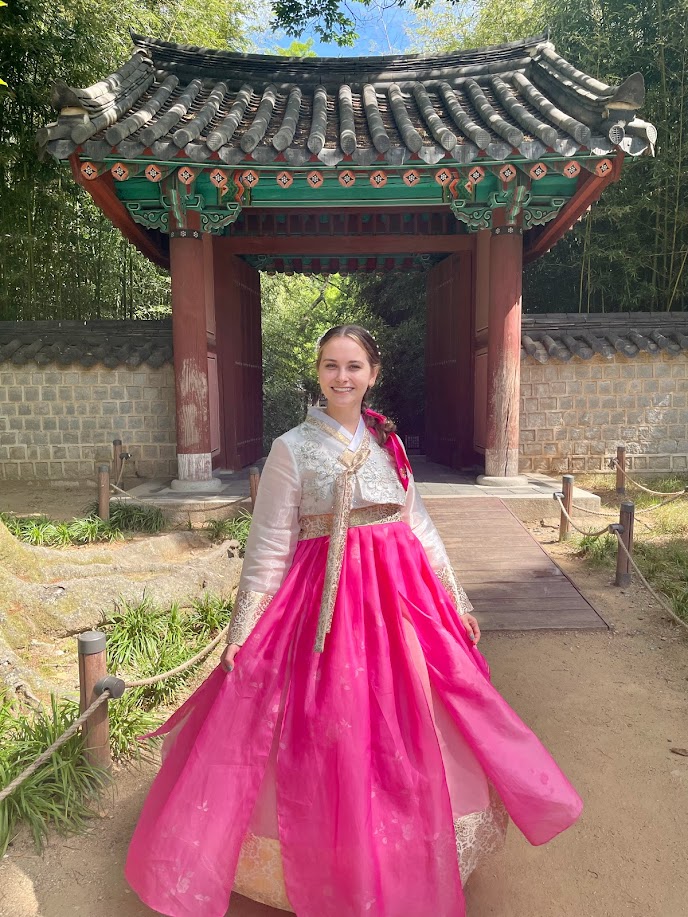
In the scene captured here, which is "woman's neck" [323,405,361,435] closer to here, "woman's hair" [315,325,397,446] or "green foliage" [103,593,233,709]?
"woman's hair" [315,325,397,446]

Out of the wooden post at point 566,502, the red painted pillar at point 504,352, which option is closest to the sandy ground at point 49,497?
the red painted pillar at point 504,352

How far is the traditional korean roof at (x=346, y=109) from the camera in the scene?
512 cm

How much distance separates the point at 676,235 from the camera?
8.07 meters

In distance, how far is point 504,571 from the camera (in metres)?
4.62

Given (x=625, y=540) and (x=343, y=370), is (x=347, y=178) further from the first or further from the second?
(x=343, y=370)

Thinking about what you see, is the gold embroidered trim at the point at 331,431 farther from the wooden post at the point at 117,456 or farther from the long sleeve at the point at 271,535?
the wooden post at the point at 117,456

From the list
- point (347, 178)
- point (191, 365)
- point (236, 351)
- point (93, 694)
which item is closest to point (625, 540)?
point (93, 694)

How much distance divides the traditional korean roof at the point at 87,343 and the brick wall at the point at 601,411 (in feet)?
14.0

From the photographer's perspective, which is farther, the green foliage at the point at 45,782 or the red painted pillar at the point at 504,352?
the red painted pillar at the point at 504,352

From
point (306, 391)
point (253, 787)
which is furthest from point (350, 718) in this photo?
point (306, 391)

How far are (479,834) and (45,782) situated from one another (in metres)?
1.57

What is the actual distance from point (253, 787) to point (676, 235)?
869 cm

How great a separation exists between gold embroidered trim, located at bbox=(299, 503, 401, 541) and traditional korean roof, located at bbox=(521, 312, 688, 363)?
568cm

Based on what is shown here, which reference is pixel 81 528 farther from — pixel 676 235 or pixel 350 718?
pixel 676 235
